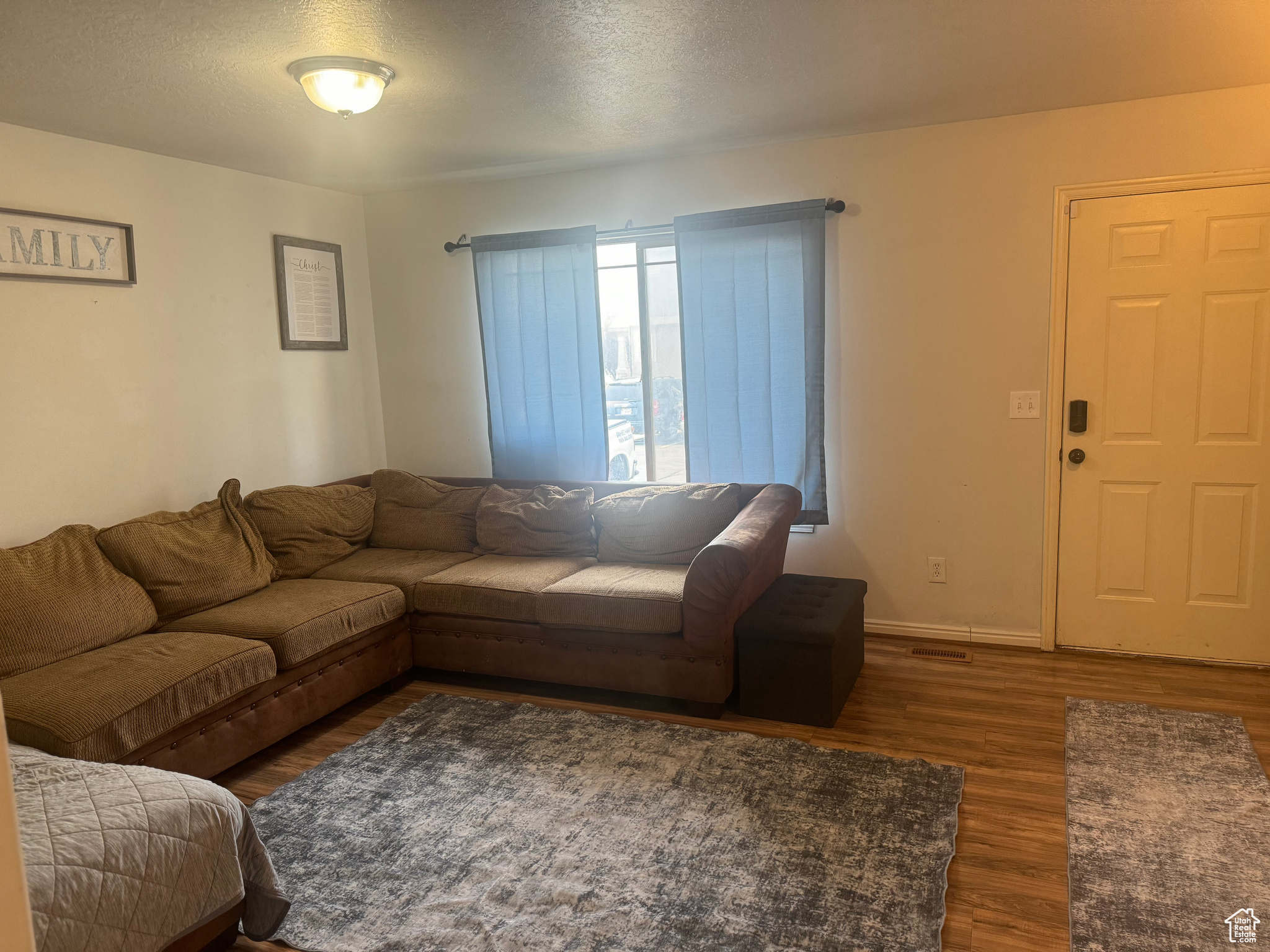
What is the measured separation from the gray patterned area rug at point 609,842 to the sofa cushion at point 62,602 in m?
0.88

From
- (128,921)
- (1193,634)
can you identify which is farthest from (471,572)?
(1193,634)

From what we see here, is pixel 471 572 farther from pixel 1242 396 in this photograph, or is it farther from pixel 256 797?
pixel 1242 396

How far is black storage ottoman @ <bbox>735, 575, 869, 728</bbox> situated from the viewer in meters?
3.07

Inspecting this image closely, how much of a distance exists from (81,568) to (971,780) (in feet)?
10.4

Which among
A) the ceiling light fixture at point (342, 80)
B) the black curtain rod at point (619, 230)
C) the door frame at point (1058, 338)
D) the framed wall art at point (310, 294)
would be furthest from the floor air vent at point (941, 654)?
the framed wall art at point (310, 294)

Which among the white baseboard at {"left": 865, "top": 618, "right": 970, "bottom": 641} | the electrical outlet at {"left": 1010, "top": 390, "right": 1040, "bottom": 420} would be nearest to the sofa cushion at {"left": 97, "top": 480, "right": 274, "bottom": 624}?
the white baseboard at {"left": 865, "top": 618, "right": 970, "bottom": 641}

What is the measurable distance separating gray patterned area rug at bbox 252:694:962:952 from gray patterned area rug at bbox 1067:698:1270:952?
0.36 meters

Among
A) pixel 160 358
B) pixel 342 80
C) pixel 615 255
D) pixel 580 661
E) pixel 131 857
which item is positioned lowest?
pixel 580 661

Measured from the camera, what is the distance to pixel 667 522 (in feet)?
12.5

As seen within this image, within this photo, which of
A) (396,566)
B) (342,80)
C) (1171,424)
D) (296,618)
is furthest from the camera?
(396,566)

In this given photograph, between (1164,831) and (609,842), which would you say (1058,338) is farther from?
(609,842)

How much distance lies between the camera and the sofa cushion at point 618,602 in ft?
10.6

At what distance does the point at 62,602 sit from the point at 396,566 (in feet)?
4.36

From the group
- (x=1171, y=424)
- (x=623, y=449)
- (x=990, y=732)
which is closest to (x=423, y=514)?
(x=623, y=449)
